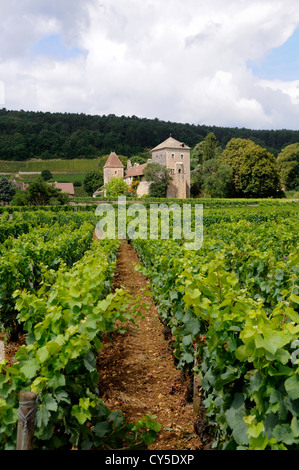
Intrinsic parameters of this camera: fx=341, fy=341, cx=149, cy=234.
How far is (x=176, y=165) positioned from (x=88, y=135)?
64.8 m

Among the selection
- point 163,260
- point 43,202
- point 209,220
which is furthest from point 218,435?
point 43,202

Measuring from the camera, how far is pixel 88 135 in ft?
378

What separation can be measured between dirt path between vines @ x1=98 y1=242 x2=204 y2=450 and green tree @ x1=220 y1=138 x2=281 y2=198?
50766mm

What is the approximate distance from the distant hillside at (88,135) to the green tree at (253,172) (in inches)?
2094

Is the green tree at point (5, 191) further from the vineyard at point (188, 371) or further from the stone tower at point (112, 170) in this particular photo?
the vineyard at point (188, 371)

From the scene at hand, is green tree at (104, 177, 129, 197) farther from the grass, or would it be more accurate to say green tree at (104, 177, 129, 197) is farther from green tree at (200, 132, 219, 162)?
the grass

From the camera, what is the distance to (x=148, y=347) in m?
5.66

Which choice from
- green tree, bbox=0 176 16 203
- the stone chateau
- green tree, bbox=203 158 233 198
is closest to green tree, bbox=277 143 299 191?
green tree, bbox=203 158 233 198

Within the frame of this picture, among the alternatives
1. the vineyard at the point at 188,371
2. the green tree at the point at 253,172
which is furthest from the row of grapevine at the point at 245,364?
the green tree at the point at 253,172

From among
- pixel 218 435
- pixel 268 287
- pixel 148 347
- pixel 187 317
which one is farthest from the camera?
pixel 148 347

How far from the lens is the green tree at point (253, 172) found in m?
53.3

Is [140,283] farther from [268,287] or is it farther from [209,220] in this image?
[209,220]

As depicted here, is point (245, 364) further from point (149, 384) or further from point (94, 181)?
point (94, 181)
